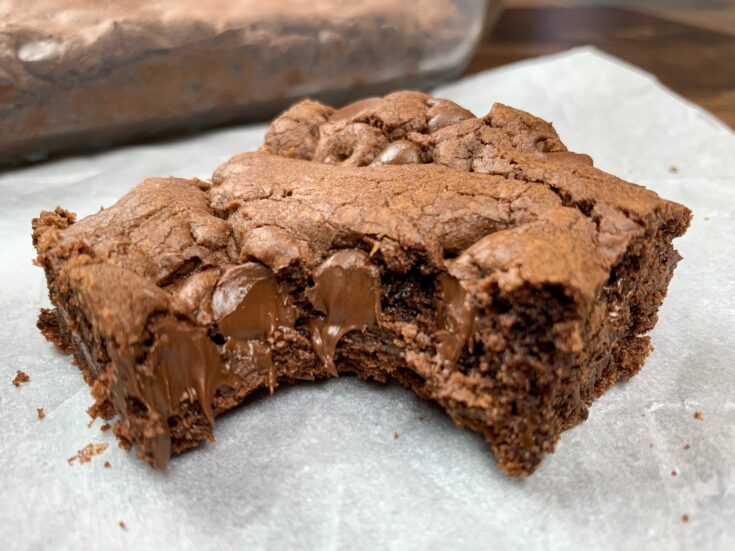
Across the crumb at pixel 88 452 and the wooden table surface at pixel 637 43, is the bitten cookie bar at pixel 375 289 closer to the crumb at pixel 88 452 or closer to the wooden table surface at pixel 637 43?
the crumb at pixel 88 452

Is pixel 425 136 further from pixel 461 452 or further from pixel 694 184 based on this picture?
pixel 694 184

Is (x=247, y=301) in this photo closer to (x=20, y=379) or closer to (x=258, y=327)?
(x=258, y=327)

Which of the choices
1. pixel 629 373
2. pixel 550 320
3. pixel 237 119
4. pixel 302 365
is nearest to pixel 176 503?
pixel 302 365

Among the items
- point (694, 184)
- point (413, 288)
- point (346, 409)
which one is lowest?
point (694, 184)

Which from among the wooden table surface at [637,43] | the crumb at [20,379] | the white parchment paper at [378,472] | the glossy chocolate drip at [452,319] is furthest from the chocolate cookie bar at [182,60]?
the glossy chocolate drip at [452,319]

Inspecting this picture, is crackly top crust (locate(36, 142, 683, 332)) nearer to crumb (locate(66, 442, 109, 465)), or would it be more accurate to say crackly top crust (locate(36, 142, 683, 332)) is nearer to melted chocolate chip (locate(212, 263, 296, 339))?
melted chocolate chip (locate(212, 263, 296, 339))


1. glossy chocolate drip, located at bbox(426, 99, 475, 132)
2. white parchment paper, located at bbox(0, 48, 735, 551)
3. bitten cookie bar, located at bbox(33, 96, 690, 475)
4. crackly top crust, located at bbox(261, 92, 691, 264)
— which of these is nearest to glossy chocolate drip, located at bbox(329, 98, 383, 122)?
crackly top crust, located at bbox(261, 92, 691, 264)
